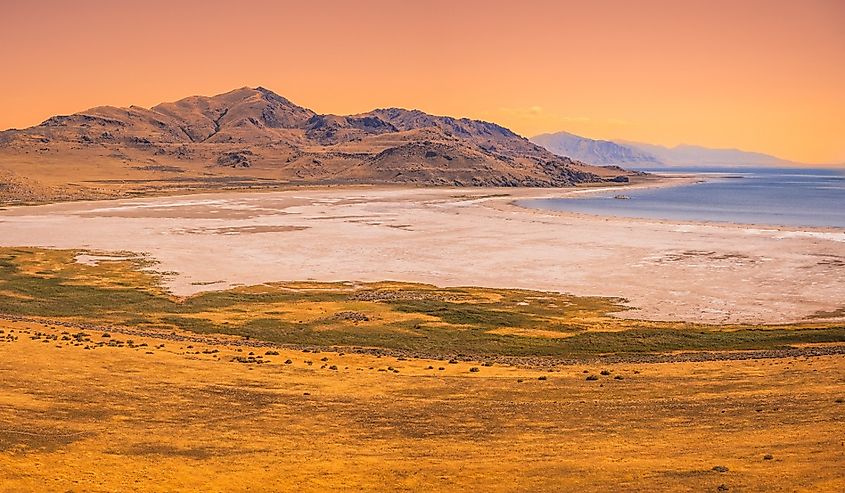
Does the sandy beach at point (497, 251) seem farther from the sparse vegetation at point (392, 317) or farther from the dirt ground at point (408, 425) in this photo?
the dirt ground at point (408, 425)

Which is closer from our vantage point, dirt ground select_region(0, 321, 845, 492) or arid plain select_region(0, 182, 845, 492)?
dirt ground select_region(0, 321, 845, 492)

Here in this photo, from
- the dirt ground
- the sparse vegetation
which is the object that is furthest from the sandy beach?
the dirt ground

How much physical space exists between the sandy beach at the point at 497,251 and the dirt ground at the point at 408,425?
25.9 m

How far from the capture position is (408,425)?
31469 mm

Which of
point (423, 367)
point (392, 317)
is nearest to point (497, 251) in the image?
point (392, 317)

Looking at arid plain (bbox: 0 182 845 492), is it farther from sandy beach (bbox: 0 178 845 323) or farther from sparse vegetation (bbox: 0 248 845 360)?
sandy beach (bbox: 0 178 845 323)

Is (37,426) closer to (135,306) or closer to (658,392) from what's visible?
(658,392)

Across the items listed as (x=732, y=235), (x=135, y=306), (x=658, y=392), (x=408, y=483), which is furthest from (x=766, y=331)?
(x=732, y=235)

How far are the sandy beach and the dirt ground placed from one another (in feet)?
84.9

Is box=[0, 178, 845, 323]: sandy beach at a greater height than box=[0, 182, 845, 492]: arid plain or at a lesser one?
greater

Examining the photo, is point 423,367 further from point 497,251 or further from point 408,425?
point 497,251

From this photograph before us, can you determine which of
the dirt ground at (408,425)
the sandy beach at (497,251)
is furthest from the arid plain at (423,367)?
the sandy beach at (497,251)

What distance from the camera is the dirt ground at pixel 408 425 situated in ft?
80.8

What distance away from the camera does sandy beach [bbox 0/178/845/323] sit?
71.0 metres
